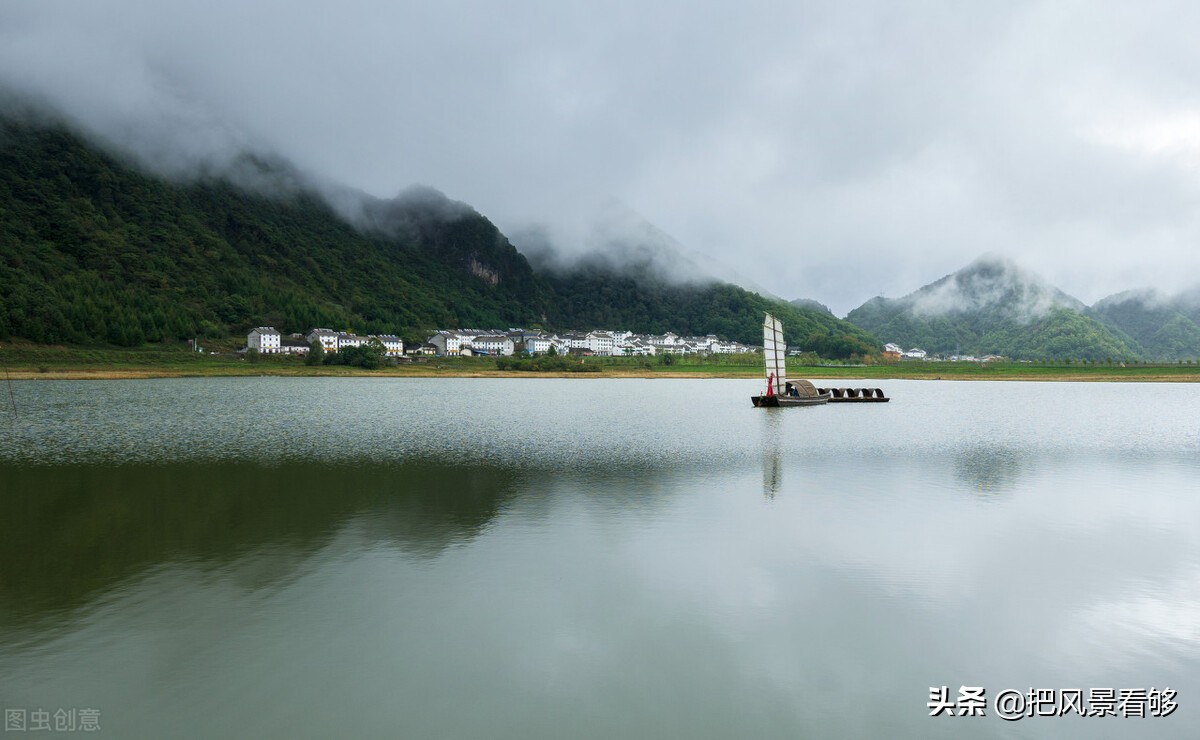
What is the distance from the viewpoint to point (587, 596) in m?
11.1

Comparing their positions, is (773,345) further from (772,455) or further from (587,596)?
(587,596)

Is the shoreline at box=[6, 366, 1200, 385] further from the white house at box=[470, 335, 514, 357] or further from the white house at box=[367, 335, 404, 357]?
the white house at box=[470, 335, 514, 357]

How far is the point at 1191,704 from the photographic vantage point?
26.1 ft

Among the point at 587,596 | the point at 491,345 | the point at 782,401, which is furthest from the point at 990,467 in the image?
the point at 491,345

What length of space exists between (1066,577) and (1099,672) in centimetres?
437

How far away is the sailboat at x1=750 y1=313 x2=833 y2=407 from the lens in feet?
186

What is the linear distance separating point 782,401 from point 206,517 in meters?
49.3

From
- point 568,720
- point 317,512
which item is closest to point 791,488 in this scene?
point 317,512

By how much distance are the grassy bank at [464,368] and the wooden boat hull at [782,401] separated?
2254 inches

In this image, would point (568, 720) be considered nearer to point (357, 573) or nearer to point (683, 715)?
point (683, 715)

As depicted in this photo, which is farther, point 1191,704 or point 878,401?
point 878,401

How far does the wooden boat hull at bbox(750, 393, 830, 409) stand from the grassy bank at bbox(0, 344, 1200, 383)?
57.2 m

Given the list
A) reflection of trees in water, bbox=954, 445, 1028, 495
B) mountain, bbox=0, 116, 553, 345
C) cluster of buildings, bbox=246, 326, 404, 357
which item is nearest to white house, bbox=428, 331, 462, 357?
cluster of buildings, bbox=246, 326, 404, 357

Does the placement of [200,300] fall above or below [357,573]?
above
